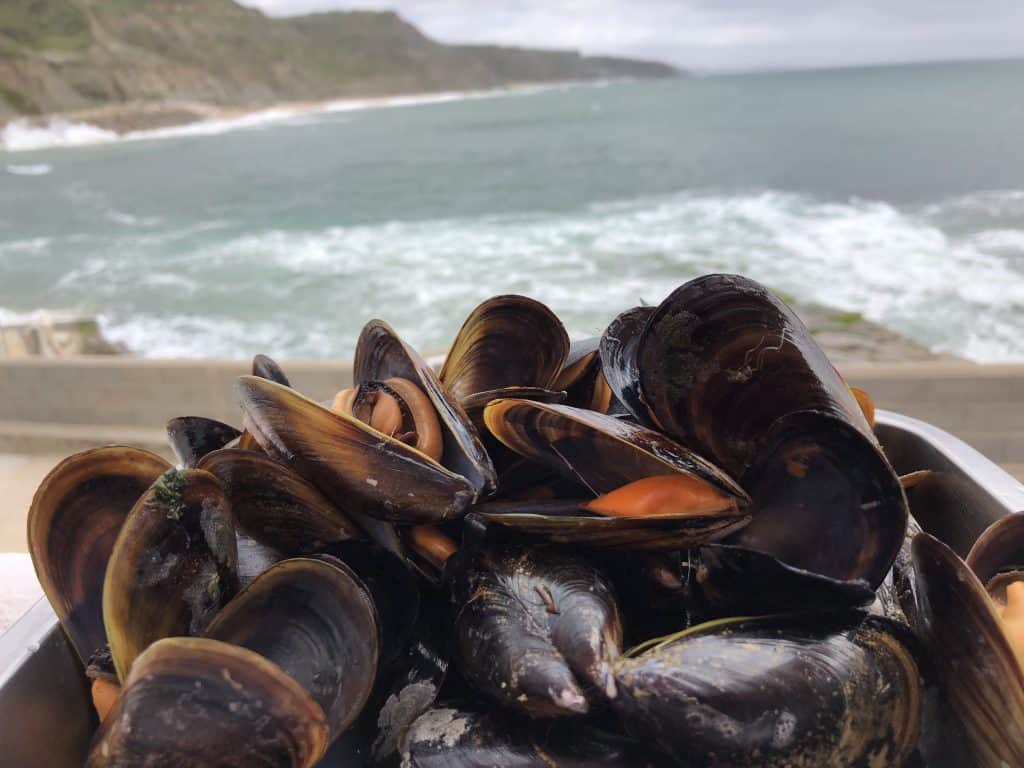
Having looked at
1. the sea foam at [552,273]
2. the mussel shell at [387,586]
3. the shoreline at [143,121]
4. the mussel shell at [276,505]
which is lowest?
the sea foam at [552,273]

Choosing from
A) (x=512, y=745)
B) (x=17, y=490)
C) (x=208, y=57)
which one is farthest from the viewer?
(x=208, y=57)

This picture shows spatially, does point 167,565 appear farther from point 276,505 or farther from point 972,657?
point 972,657

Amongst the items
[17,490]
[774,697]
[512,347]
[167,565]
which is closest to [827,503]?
[774,697]

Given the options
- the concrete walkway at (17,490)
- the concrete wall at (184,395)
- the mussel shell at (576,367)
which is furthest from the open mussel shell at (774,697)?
the concrete walkway at (17,490)

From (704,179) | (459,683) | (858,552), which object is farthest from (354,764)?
(704,179)

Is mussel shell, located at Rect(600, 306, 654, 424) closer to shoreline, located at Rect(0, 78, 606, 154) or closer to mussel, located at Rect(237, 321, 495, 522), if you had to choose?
mussel, located at Rect(237, 321, 495, 522)

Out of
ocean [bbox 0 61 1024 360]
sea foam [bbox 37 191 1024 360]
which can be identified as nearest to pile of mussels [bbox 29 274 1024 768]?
ocean [bbox 0 61 1024 360]

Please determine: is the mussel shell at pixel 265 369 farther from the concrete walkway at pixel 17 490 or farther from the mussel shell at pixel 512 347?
the concrete walkway at pixel 17 490

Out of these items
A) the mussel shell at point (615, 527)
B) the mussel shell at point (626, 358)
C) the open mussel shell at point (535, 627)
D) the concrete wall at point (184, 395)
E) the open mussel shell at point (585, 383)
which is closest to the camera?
the open mussel shell at point (535, 627)

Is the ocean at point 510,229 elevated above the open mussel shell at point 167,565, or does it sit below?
below
